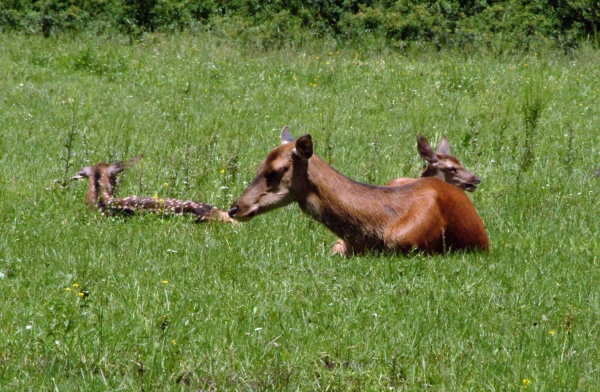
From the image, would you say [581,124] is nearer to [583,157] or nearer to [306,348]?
[583,157]

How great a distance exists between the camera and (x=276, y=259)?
6.79 metres

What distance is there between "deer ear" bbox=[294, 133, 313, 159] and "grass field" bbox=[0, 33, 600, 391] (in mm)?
745

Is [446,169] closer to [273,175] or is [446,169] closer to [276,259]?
[273,175]

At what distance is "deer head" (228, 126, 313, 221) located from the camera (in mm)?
7152

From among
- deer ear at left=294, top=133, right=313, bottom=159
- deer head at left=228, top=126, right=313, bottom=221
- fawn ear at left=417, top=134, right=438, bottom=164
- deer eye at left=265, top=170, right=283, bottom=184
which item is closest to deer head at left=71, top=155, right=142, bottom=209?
deer head at left=228, top=126, right=313, bottom=221

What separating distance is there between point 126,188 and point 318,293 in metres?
3.93

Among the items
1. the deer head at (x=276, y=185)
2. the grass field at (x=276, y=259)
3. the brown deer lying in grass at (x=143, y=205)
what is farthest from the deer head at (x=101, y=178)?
the deer head at (x=276, y=185)

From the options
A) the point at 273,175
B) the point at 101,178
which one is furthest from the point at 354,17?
the point at 273,175

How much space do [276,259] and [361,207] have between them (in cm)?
80

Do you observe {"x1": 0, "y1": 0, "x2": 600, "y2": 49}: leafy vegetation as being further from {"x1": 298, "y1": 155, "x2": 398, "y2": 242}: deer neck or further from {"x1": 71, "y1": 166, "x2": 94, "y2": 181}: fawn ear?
{"x1": 298, "y1": 155, "x2": 398, "y2": 242}: deer neck

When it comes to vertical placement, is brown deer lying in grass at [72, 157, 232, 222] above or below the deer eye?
below

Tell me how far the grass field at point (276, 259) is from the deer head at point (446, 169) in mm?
289

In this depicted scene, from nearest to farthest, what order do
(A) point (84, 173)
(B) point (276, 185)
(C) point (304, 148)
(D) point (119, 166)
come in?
(C) point (304, 148)
(B) point (276, 185)
(A) point (84, 173)
(D) point (119, 166)

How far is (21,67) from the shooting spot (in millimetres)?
15320
